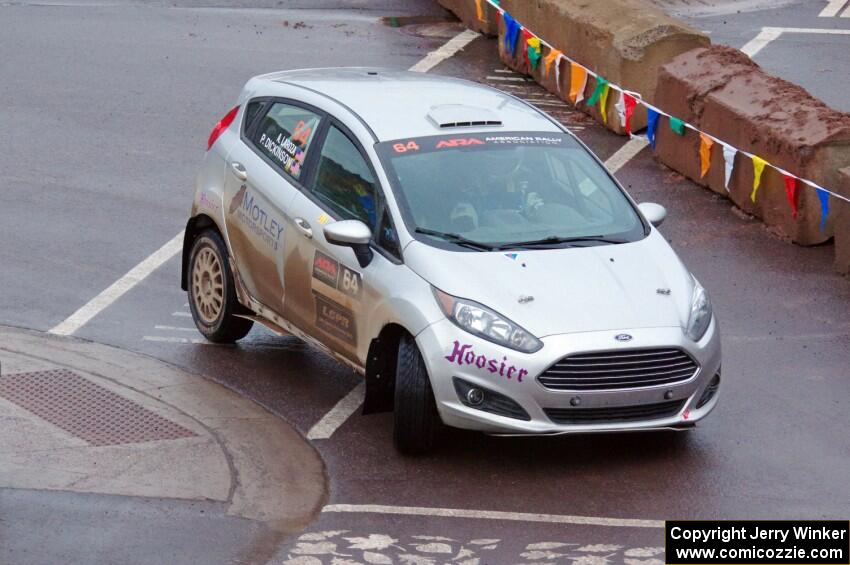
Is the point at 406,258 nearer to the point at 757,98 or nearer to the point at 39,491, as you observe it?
the point at 39,491

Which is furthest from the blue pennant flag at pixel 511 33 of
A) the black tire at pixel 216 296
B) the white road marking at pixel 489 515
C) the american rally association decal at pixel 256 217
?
the white road marking at pixel 489 515

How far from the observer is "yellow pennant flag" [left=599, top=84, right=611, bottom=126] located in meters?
16.8

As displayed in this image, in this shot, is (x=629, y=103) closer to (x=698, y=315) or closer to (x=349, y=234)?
(x=698, y=315)

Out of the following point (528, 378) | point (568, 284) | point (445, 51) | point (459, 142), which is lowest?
point (445, 51)

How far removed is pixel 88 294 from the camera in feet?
41.0

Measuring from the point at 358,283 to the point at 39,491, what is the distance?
228 cm

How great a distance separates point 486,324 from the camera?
8930 mm

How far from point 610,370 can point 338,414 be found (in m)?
2.16

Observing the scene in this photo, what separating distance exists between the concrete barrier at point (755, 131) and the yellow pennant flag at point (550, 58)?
225 centimetres

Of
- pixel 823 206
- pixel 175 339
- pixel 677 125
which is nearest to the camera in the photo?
pixel 175 339

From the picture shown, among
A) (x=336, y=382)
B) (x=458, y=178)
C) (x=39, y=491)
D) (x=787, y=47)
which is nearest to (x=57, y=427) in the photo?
(x=39, y=491)

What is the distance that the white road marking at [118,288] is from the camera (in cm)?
1185

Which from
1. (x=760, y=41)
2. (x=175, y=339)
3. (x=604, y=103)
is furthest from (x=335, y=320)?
(x=760, y=41)

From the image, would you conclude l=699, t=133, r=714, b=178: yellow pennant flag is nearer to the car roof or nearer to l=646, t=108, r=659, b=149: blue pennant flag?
l=646, t=108, r=659, b=149: blue pennant flag
